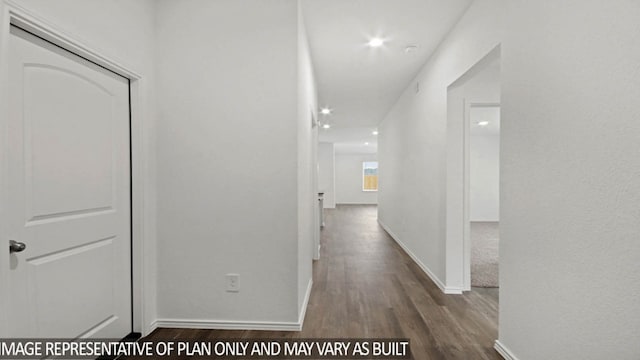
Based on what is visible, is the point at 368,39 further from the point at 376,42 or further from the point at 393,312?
the point at 393,312

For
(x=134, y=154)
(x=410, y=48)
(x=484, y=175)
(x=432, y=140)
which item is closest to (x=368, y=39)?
(x=410, y=48)

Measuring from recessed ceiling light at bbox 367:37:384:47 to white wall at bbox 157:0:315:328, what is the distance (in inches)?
44.2

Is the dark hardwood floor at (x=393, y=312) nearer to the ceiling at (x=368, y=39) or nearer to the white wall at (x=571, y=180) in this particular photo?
the white wall at (x=571, y=180)

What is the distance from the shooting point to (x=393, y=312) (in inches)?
104

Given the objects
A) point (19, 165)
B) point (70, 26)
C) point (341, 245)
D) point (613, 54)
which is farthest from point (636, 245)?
point (341, 245)

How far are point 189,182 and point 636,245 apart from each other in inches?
97.9

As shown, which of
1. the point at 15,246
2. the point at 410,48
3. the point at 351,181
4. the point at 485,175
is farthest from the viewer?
the point at 351,181

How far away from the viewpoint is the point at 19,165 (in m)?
1.43

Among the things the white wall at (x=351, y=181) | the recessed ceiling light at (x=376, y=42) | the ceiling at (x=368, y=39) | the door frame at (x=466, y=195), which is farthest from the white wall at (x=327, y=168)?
the door frame at (x=466, y=195)

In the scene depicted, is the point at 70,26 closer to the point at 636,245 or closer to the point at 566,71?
the point at 566,71

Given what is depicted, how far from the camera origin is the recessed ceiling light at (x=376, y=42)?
3080 millimetres

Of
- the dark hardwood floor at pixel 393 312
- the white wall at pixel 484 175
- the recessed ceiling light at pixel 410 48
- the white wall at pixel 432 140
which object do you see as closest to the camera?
the dark hardwood floor at pixel 393 312

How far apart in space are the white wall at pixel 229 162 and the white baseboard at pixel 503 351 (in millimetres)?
1413

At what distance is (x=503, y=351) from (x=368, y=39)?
9.42 ft
